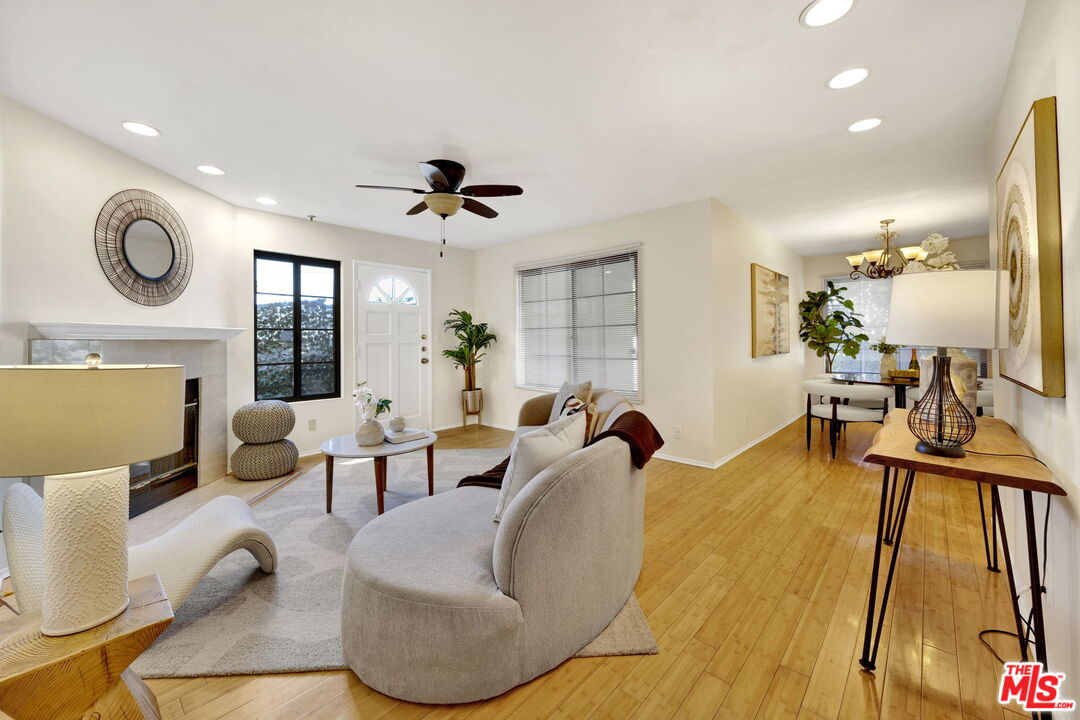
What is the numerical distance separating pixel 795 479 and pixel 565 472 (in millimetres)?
3074

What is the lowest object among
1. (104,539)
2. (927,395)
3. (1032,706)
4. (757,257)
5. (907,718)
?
(907,718)

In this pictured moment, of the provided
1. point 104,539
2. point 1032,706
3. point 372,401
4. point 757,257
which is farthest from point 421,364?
point 1032,706

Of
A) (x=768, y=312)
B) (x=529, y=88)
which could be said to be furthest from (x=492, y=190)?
(x=768, y=312)

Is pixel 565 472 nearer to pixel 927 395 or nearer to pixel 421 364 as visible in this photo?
pixel 927 395

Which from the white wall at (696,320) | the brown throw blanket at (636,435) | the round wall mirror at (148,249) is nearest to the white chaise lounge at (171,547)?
the brown throw blanket at (636,435)

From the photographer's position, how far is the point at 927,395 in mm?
1558

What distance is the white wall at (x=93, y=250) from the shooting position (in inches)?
95.7

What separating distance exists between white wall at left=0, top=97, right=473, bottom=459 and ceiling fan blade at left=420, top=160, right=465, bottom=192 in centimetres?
211

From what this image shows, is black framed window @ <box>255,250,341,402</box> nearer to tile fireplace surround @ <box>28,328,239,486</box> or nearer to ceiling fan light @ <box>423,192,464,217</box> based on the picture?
tile fireplace surround @ <box>28,328,239,486</box>

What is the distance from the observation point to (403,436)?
323cm

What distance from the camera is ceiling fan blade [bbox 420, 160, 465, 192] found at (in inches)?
116

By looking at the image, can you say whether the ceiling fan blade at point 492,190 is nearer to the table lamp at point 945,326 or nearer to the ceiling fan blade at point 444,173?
the ceiling fan blade at point 444,173

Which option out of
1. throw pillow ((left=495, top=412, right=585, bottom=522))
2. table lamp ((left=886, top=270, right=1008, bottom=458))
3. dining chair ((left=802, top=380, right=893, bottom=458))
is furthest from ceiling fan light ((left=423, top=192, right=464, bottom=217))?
dining chair ((left=802, top=380, right=893, bottom=458))

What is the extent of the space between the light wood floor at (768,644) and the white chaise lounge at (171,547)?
42 centimetres
